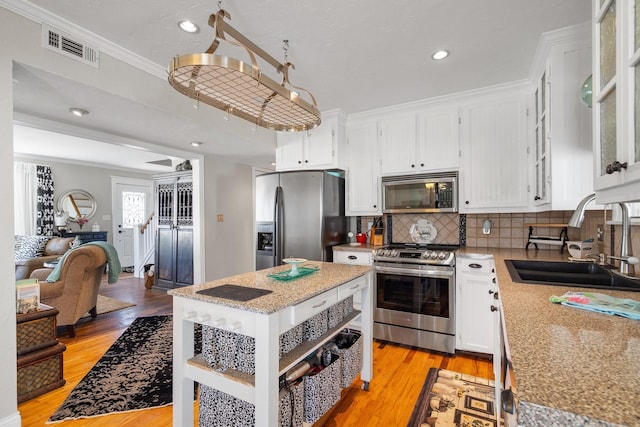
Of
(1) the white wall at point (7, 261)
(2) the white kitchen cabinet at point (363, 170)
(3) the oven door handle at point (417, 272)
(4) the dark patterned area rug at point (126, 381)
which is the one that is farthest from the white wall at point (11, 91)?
(3) the oven door handle at point (417, 272)

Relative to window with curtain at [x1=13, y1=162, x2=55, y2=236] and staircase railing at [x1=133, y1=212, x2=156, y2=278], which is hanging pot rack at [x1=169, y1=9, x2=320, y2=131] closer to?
staircase railing at [x1=133, y1=212, x2=156, y2=278]

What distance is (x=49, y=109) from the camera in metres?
2.49

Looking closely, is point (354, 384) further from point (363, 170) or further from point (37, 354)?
point (37, 354)

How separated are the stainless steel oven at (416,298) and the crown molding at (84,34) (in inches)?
103

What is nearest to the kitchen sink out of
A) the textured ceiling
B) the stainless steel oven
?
the stainless steel oven

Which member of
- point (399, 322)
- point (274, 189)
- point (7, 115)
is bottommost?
point (399, 322)

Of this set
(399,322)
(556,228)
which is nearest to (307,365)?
(399,322)

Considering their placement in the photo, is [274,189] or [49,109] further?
[274,189]

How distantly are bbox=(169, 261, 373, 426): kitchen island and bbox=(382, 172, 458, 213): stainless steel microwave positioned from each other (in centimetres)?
166

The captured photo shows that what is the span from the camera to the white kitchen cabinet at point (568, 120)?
1909 mm

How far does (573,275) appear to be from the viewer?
1.67 meters

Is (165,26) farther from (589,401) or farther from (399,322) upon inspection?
(399,322)

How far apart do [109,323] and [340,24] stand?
4086 mm

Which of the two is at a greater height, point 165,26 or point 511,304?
point 165,26
